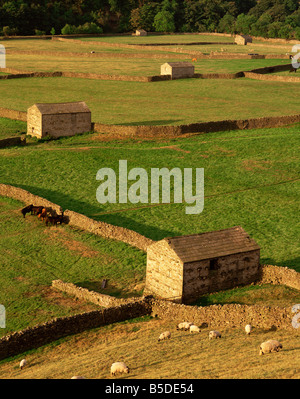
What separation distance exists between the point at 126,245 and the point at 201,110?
118ft

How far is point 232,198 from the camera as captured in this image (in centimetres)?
4312

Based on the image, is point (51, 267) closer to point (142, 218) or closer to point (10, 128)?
point (142, 218)

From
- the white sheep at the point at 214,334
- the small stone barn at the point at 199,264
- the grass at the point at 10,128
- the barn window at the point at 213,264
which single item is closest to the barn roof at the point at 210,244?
the small stone barn at the point at 199,264

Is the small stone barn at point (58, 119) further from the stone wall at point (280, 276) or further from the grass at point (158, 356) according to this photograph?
the grass at point (158, 356)

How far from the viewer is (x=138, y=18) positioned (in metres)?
173

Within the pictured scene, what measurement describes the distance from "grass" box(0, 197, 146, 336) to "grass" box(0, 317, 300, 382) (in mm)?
2873

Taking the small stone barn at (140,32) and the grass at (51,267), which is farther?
the small stone barn at (140,32)

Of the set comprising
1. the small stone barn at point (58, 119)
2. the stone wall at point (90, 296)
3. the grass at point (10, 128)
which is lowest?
the stone wall at point (90, 296)

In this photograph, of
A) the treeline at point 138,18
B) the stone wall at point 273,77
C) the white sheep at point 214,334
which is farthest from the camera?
the treeline at point 138,18

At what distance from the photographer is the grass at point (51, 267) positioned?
28734mm

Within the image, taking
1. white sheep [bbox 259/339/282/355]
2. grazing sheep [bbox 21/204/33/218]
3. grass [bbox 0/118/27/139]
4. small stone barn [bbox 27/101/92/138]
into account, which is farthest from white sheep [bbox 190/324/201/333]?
grass [bbox 0/118/27/139]

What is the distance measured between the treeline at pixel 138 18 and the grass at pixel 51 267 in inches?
4754

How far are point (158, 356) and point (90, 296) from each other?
23.2ft

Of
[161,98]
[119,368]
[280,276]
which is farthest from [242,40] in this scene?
[119,368]
